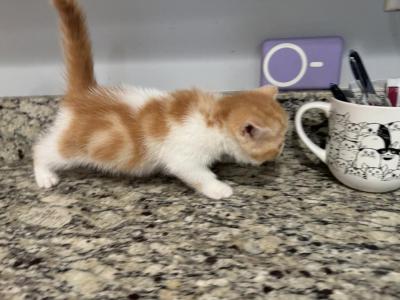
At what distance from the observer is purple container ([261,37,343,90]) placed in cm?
76

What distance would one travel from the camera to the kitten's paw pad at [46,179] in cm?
73

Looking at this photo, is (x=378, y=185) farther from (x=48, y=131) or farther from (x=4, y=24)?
(x=4, y=24)

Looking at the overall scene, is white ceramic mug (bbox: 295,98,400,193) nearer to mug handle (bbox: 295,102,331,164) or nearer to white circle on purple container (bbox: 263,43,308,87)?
mug handle (bbox: 295,102,331,164)

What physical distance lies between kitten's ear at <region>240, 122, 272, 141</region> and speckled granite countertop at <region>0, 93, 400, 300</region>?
11 centimetres

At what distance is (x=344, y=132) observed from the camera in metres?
0.62

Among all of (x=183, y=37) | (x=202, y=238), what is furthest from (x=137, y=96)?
(x=202, y=238)

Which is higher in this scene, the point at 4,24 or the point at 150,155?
the point at 4,24

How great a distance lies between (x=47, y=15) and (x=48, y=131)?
9.7 inches

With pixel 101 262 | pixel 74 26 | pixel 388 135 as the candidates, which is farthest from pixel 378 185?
pixel 74 26

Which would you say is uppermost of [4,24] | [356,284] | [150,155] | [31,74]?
[4,24]

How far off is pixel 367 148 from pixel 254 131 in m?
0.18

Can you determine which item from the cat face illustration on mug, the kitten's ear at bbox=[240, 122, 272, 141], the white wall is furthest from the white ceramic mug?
the white wall

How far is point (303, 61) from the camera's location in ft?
2.52

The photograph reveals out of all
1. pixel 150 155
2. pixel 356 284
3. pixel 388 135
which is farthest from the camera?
pixel 150 155
